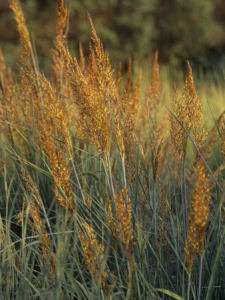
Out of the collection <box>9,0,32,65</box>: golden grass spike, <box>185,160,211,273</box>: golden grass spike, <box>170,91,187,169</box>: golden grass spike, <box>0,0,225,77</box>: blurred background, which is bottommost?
<box>185,160,211,273</box>: golden grass spike

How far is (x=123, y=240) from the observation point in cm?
92

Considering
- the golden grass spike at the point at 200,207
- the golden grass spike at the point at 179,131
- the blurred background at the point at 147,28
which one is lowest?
the golden grass spike at the point at 200,207

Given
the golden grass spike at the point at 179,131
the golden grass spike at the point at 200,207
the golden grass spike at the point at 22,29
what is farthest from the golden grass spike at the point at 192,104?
the golden grass spike at the point at 22,29

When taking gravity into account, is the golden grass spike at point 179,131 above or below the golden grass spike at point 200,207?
above

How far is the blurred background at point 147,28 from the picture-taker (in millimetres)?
8680

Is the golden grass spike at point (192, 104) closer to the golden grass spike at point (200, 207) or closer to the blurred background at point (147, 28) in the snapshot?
the golden grass spike at point (200, 207)

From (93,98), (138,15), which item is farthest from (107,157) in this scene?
(138,15)

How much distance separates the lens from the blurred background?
28.5 ft

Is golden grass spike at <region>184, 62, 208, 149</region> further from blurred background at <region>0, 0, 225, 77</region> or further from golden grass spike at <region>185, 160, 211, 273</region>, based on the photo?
blurred background at <region>0, 0, 225, 77</region>

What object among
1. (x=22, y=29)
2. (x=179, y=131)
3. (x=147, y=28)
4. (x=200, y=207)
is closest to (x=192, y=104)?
(x=179, y=131)

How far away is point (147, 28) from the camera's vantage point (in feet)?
29.2

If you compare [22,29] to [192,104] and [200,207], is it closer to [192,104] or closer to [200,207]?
[192,104]

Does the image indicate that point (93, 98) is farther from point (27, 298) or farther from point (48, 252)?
point (27, 298)

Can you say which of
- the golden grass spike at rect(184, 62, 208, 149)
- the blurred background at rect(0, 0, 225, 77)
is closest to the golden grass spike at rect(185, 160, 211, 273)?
the golden grass spike at rect(184, 62, 208, 149)
